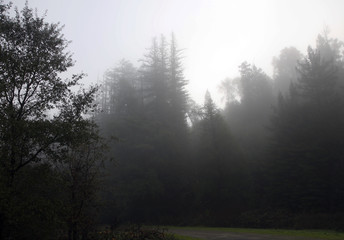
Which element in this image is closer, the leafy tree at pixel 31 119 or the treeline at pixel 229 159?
the leafy tree at pixel 31 119

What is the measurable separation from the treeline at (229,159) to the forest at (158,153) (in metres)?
0.12

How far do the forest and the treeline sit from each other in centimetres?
12

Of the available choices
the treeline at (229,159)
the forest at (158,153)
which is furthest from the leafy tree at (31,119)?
the treeline at (229,159)

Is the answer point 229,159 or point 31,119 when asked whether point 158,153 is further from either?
point 31,119

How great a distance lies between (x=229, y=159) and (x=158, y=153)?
8952 millimetres

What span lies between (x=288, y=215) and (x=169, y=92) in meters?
22.1

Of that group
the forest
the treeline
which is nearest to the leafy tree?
the forest

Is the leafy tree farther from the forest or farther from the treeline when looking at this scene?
the treeline

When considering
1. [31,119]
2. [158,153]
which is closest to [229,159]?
[158,153]

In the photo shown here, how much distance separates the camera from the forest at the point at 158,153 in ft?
35.1

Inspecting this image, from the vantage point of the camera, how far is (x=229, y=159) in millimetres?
31109

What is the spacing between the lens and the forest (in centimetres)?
1069

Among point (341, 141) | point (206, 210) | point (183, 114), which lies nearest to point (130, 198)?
point (206, 210)

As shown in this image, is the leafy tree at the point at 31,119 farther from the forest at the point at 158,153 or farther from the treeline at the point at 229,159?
the treeline at the point at 229,159
